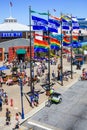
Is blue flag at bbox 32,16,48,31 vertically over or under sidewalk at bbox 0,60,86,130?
over

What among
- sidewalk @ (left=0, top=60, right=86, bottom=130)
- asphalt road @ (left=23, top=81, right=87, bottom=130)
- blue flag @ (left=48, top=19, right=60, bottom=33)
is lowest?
asphalt road @ (left=23, top=81, right=87, bottom=130)

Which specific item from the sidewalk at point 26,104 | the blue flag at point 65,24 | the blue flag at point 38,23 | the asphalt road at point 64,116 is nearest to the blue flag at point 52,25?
the blue flag at point 38,23

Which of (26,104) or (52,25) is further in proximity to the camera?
(52,25)

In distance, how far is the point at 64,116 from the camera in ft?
103

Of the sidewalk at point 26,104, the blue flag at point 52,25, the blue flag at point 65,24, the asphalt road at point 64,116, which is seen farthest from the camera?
the blue flag at point 65,24

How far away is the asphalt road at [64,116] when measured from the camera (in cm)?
2858

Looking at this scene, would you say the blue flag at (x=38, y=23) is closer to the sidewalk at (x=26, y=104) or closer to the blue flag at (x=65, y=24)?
the blue flag at (x=65, y=24)

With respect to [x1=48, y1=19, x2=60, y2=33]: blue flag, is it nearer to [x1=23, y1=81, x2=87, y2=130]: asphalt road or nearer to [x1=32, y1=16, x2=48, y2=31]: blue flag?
[x1=32, y1=16, x2=48, y2=31]: blue flag

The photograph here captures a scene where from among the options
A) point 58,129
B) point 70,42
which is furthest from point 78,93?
point 58,129

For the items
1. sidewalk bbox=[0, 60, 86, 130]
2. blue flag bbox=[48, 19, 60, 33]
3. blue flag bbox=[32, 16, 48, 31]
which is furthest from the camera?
blue flag bbox=[48, 19, 60, 33]

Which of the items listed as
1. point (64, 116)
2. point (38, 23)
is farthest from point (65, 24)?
point (64, 116)

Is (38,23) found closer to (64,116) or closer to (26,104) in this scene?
(26,104)

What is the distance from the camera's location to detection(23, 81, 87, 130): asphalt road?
1125 inches

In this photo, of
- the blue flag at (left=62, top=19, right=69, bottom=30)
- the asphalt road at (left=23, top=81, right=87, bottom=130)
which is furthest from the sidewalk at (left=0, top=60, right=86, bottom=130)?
the blue flag at (left=62, top=19, right=69, bottom=30)
